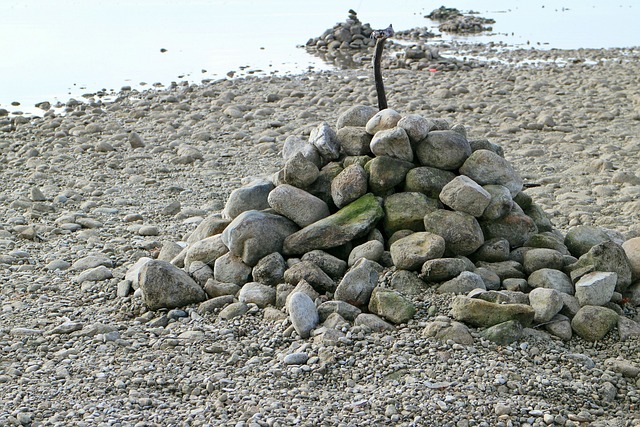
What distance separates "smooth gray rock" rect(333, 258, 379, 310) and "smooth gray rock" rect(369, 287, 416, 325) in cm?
10

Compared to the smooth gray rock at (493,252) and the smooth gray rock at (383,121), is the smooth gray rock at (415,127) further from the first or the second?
the smooth gray rock at (493,252)

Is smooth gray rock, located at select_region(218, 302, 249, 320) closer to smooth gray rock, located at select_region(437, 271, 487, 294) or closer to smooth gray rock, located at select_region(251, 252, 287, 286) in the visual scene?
smooth gray rock, located at select_region(251, 252, 287, 286)

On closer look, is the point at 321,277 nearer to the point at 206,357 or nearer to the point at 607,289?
the point at 206,357

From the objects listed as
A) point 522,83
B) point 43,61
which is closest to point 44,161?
point 522,83

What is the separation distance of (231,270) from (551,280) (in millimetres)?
2494

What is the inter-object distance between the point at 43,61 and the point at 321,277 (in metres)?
22.9

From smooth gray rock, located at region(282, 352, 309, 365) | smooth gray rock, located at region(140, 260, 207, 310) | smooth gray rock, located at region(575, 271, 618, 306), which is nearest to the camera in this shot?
smooth gray rock, located at region(282, 352, 309, 365)

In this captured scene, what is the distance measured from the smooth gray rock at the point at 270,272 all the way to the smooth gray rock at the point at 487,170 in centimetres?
175

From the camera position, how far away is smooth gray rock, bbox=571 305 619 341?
521cm

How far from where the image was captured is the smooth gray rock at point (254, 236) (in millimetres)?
6062

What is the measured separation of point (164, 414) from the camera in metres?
4.43

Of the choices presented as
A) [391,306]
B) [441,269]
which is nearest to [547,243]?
[441,269]

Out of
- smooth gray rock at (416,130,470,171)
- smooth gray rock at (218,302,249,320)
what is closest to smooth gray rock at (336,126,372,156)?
smooth gray rock at (416,130,470,171)

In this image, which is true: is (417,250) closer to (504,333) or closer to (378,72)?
(504,333)
